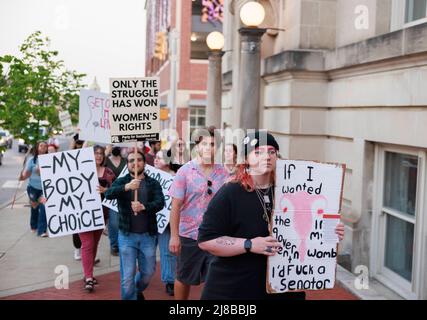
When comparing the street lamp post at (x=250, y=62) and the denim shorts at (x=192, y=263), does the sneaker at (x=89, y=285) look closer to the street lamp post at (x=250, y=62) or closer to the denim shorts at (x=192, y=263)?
the denim shorts at (x=192, y=263)

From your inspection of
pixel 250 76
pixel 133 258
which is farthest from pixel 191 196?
pixel 250 76

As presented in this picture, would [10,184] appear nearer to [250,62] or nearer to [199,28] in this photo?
[250,62]

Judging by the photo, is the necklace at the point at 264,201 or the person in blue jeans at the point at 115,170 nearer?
the necklace at the point at 264,201

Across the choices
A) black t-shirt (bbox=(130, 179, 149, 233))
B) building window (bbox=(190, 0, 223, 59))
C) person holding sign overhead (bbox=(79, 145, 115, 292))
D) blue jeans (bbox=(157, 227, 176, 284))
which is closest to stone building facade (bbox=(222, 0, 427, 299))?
blue jeans (bbox=(157, 227, 176, 284))

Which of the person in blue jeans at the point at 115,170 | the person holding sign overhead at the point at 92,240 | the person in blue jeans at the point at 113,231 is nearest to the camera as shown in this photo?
the person holding sign overhead at the point at 92,240

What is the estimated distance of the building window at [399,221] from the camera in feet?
22.2

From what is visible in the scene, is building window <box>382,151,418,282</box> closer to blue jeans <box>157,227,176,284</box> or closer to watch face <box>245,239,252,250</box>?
blue jeans <box>157,227,176,284</box>


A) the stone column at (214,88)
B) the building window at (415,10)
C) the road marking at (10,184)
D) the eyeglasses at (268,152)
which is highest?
the building window at (415,10)

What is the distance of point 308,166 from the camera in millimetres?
4281

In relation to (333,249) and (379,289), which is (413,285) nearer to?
(379,289)

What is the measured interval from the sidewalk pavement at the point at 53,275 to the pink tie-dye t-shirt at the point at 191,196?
1.59 meters

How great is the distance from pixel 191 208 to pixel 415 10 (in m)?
3.84

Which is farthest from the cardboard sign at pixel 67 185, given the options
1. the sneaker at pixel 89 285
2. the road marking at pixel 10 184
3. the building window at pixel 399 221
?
the road marking at pixel 10 184

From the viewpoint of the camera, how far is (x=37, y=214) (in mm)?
11742
